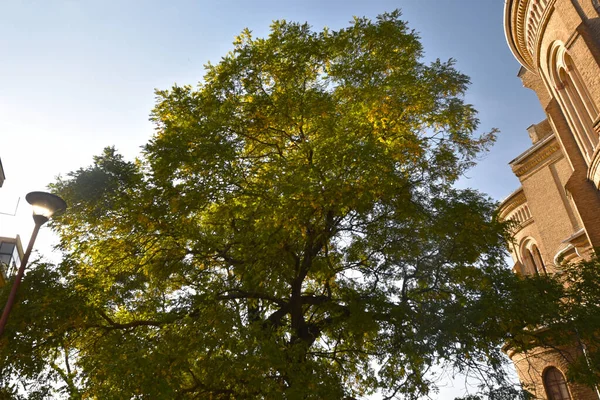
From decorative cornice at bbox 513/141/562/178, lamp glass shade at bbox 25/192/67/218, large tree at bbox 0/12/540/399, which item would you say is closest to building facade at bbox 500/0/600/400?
decorative cornice at bbox 513/141/562/178

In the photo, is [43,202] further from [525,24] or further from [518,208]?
[518,208]

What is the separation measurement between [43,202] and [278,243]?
4793 millimetres

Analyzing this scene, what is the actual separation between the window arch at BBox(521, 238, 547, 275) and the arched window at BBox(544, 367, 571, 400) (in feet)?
17.6

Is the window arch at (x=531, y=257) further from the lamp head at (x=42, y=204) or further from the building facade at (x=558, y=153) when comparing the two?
the lamp head at (x=42, y=204)

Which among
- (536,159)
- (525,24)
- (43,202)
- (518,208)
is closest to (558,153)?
(536,159)

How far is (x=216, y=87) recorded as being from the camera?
12.6m

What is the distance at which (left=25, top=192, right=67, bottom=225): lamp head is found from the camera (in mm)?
7719

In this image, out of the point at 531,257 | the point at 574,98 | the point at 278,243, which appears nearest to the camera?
the point at 278,243

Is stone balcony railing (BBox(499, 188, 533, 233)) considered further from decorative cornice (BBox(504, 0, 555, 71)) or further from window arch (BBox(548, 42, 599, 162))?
window arch (BBox(548, 42, 599, 162))

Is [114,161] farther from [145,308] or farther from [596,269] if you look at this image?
[596,269]

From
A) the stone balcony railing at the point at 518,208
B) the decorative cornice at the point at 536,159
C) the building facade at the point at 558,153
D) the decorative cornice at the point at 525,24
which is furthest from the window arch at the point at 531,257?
the decorative cornice at the point at 525,24

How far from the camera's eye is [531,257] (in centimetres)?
2208

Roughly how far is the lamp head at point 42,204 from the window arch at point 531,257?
20.8m

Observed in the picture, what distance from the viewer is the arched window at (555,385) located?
16562mm
